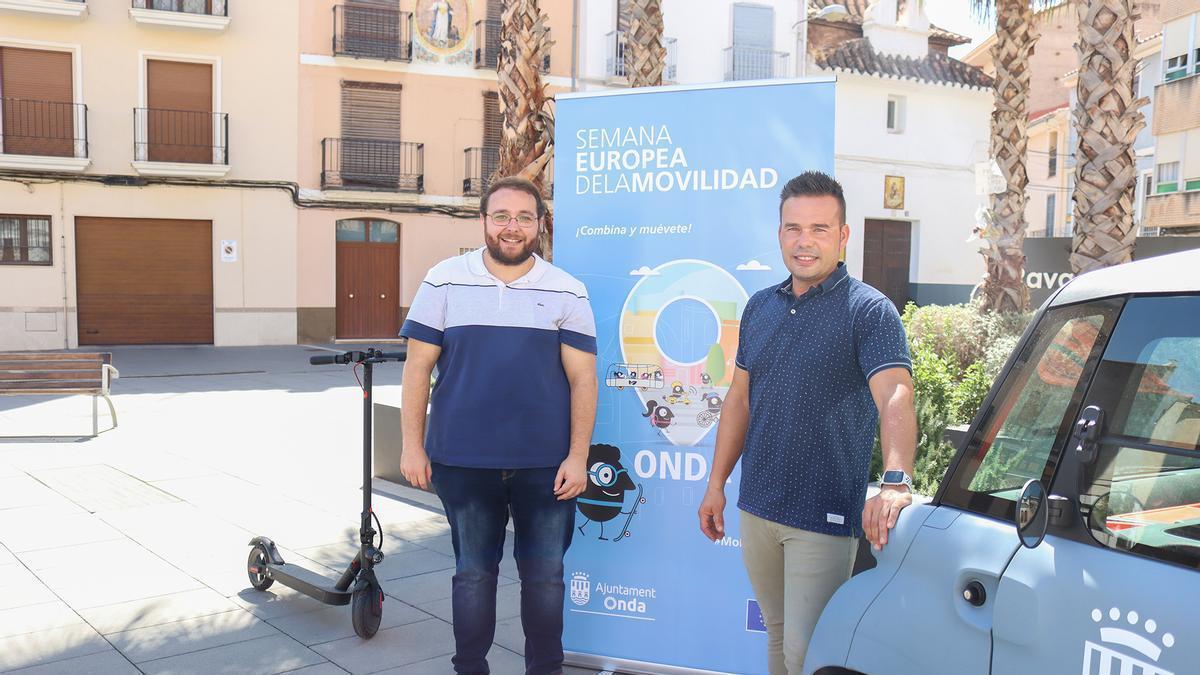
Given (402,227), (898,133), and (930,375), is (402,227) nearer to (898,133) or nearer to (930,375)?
(898,133)

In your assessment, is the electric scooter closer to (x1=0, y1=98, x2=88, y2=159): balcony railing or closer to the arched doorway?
(x1=0, y1=98, x2=88, y2=159): balcony railing

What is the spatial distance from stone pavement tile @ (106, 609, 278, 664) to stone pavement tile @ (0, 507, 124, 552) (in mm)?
1687

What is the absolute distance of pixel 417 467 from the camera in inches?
134

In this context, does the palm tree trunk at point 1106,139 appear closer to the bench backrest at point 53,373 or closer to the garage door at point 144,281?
the bench backrest at point 53,373

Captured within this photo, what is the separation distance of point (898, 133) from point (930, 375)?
22.6m

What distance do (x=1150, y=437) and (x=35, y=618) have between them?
459 centimetres

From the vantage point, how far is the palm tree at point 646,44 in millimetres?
9250

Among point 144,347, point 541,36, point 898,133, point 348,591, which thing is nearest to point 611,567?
point 348,591

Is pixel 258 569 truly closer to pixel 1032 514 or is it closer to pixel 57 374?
pixel 1032 514

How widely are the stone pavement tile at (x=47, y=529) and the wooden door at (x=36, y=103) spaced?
16876 mm

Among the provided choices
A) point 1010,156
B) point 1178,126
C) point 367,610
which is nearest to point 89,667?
point 367,610

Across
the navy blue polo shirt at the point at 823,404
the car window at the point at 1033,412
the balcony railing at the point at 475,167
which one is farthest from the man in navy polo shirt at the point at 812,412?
the balcony railing at the point at 475,167

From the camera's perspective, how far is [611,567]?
3939 millimetres

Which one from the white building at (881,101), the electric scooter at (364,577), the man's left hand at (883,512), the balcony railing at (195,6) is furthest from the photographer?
the white building at (881,101)
